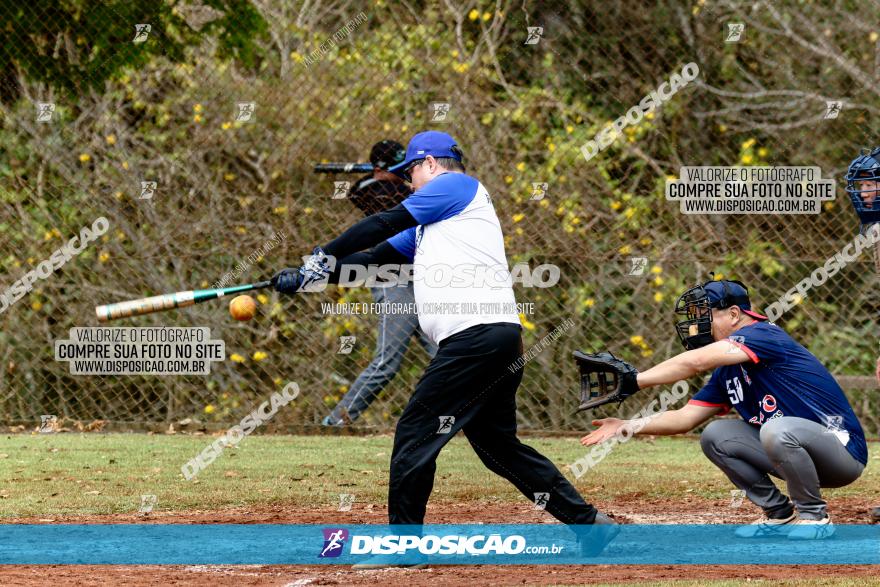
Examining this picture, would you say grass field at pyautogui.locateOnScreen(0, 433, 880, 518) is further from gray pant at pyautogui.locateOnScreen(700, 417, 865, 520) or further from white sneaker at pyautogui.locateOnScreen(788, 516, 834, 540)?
white sneaker at pyautogui.locateOnScreen(788, 516, 834, 540)

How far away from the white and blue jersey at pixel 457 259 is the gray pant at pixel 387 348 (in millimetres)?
3726

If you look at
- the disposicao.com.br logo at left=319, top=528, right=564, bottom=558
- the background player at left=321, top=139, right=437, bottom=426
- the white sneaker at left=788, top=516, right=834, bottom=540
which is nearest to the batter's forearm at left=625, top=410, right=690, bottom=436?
the white sneaker at left=788, top=516, right=834, bottom=540

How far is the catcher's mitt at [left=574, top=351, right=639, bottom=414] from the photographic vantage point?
531 cm

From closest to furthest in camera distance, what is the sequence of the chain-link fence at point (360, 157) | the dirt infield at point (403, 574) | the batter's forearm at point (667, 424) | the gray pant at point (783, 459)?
the dirt infield at point (403, 574) → the gray pant at point (783, 459) → the batter's forearm at point (667, 424) → the chain-link fence at point (360, 157)

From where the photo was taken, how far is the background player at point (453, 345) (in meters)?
5.18

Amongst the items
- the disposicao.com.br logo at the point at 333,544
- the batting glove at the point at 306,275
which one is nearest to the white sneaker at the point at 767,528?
the disposicao.com.br logo at the point at 333,544

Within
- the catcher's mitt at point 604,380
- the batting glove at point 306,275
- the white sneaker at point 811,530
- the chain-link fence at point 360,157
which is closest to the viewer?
the catcher's mitt at point 604,380

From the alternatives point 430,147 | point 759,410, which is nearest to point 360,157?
point 430,147

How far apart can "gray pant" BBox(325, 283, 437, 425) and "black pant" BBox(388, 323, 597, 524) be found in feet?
12.6

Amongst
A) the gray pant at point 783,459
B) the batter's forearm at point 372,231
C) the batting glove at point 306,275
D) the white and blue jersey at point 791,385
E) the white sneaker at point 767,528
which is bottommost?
the white sneaker at point 767,528

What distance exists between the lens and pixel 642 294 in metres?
9.88

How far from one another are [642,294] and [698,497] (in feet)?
9.59

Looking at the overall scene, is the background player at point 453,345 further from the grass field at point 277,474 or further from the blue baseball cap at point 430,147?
the grass field at point 277,474

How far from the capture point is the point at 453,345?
5230 millimetres
